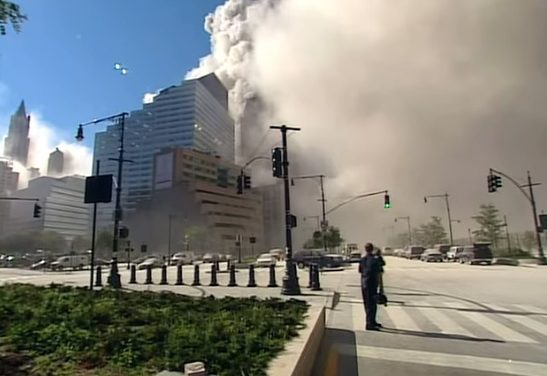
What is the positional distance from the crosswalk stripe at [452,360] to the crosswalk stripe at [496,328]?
1.99m

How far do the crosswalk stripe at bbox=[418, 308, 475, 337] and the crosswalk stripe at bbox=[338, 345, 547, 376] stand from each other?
2.21m

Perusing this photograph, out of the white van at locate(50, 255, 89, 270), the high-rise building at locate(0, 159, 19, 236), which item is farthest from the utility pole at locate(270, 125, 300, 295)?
the high-rise building at locate(0, 159, 19, 236)

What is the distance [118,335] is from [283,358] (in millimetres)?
2404

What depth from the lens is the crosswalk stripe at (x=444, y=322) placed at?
367 inches

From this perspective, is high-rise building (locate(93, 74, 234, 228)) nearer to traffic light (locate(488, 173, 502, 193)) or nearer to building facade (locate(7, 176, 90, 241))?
building facade (locate(7, 176, 90, 241))

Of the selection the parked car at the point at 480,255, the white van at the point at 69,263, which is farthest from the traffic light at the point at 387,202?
the white van at the point at 69,263

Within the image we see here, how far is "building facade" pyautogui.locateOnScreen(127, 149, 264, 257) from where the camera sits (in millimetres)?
125750

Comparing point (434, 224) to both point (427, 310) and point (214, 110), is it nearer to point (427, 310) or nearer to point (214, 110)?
point (214, 110)

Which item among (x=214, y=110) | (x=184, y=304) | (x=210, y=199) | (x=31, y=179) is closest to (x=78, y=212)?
(x=31, y=179)

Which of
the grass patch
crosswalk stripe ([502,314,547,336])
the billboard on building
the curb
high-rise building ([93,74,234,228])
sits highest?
high-rise building ([93,74,234,228])

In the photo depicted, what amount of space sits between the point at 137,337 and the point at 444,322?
7.61m

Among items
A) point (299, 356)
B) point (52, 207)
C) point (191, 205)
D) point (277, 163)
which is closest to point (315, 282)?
point (277, 163)

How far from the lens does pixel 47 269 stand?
175ft

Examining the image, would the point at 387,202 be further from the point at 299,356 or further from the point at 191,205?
the point at 191,205
